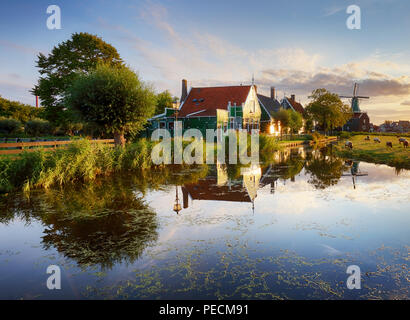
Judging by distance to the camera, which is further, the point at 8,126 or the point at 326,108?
the point at 326,108

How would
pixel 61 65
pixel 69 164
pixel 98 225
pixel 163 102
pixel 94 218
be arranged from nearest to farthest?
1. pixel 98 225
2. pixel 94 218
3. pixel 69 164
4. pixel 61 65
5. pixel 163 102

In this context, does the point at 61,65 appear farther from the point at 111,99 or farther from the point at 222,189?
the point at 222,189

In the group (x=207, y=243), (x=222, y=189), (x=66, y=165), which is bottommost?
(x=207, y=243)

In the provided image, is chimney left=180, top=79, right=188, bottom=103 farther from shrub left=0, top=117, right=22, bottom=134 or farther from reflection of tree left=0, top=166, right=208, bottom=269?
reflection of tree left=0, top=166, right=208, bottom=269

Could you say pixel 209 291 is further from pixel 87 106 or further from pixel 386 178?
pixel 87 106

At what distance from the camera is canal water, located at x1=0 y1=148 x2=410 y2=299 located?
384cm

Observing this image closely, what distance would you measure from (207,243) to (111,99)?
15.9 m

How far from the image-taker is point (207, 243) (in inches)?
213

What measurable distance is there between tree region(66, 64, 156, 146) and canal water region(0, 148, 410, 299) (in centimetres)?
987

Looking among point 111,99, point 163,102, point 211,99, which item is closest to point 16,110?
point 163,102

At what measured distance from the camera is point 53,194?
10.0 m

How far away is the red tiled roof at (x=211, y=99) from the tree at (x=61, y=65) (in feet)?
39.7

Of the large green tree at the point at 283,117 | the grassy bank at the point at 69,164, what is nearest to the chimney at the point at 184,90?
the large green tree at the point at 283,117

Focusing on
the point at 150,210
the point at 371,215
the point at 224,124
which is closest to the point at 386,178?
the point at 371,215
